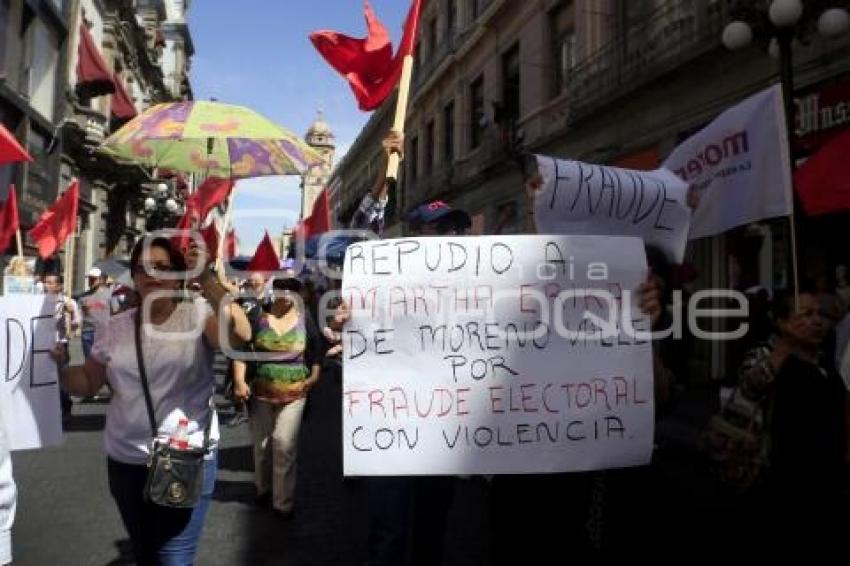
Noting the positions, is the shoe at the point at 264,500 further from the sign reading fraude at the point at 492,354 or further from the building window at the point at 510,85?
the building window at the point at 510,85

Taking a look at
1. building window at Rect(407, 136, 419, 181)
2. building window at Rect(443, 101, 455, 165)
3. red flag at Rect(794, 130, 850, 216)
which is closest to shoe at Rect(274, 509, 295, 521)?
red flag at Rect(794, 130, 850, 216)

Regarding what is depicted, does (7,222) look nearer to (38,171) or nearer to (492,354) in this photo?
(492,354)

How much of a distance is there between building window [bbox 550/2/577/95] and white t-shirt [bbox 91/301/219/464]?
576 inches

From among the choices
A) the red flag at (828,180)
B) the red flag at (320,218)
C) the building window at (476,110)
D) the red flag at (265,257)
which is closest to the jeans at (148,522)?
the red flag at (828,180)

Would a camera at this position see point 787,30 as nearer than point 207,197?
Yes

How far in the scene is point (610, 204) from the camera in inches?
123

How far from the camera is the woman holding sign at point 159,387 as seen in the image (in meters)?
2.89

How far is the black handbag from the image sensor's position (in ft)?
9.19

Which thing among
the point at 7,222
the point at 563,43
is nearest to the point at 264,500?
the point at 7,222

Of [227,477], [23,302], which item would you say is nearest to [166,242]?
[23,302]

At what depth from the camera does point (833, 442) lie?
2.86 metres

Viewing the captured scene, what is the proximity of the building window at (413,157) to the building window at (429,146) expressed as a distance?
46.0 inches

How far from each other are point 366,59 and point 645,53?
32.1 feet

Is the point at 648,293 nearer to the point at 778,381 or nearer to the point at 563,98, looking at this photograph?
the point at 778,381
